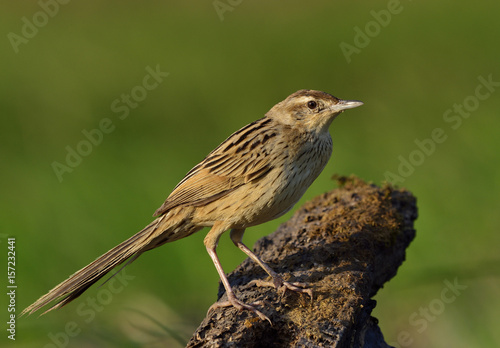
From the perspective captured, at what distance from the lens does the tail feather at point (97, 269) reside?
379 centimetres

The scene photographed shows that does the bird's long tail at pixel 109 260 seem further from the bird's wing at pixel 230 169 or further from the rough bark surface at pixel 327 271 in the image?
the rough bark surface at pixel 327 271

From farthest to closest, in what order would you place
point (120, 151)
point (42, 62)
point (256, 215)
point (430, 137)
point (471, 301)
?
point (42, 62) < point (430, 137) < point (120, 151) < point (471, 301) < point (256, 215)

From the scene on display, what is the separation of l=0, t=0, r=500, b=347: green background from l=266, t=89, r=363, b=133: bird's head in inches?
82.7

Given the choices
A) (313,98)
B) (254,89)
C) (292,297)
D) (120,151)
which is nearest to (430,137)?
(254,89)

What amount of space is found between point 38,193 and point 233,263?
2132mm

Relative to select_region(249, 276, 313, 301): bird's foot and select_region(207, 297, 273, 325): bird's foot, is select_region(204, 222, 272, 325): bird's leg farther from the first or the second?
select_region(249, 276, 313, 301): bird's foot

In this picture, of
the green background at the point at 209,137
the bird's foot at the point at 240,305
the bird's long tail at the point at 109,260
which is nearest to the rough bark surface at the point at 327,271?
the bird's foot at the point at 240,305

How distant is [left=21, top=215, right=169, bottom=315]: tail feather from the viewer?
3785mm

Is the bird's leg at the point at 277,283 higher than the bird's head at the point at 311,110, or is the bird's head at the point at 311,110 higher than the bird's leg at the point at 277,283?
the bird's head at the point at 311,110

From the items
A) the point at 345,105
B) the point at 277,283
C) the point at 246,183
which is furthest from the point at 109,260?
the point at 345,105

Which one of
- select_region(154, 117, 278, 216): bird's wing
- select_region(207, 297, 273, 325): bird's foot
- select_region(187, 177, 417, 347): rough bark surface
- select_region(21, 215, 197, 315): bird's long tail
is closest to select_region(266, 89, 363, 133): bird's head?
select_region(154, 117, 278, 216): bird's wing

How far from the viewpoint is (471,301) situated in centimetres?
590

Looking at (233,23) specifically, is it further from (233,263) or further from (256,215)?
(256,215)

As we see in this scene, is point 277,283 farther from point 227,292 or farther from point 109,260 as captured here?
point 109,260
